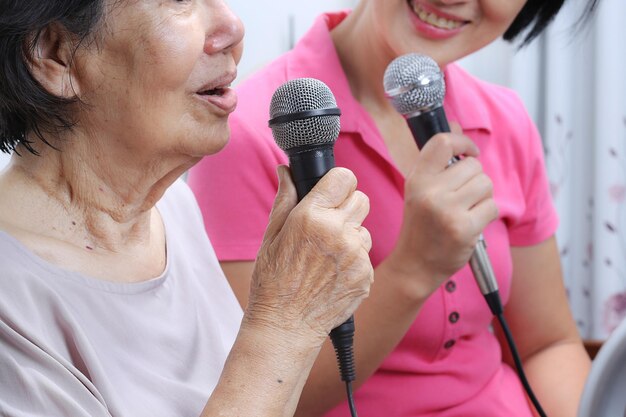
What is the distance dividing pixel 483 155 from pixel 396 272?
1.27 ft

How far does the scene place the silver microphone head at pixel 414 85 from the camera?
3.66 ft

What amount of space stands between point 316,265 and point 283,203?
8 cm

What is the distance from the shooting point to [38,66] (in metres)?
0.87

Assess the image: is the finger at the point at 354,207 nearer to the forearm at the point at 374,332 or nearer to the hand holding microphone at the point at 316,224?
the hand holding microphone at the point at 316,224

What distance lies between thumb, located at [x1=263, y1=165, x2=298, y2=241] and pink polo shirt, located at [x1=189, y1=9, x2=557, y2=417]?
32 centimetres

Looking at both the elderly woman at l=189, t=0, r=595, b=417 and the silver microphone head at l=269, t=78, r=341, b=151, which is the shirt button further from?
the silver microphone head at l=269, t=78, r=341, b=151

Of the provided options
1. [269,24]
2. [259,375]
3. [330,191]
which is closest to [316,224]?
[330,191]

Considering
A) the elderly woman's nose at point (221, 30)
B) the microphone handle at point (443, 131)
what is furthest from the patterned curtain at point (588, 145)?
the elderly woman's nose at point (221, 30)

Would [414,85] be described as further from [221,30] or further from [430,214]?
[221,30]

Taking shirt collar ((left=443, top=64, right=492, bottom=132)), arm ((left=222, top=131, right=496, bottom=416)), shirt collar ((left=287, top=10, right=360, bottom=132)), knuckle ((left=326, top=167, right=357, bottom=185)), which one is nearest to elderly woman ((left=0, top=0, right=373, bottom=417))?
knuckle ((left=326, top=167, right=357, bottom=185))

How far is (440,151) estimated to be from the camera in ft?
3.67

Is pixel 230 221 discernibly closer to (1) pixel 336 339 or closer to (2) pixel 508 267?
(1) pixel 336 339

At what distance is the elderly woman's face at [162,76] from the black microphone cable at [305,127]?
0.08 m

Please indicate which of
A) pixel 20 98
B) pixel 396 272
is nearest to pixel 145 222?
Answer: pixel 20 98
